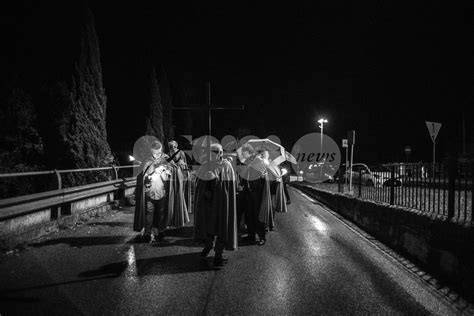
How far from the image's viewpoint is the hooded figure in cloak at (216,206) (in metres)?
5.12

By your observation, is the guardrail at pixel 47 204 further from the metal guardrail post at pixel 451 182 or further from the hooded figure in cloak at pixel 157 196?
the metal guardrail post at pixel 451 182

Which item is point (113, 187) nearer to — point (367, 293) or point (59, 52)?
point (59, 52)

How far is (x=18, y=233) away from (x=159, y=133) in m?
16.2

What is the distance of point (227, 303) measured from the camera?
3688 mm

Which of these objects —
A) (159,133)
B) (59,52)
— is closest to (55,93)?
(59,52)

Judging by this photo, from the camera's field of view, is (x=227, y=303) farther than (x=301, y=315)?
Yes

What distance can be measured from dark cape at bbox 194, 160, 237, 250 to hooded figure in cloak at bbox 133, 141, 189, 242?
166 centimetres

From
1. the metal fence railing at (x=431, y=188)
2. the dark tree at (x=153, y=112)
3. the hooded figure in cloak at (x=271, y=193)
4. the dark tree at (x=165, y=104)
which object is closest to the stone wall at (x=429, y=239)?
the metal fence railing at (x=431, y=188)

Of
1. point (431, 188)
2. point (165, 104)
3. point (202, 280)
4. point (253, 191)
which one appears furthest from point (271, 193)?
point (165, 104)

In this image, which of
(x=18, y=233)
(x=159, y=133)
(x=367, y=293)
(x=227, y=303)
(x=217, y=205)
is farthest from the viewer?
(x=159, y=133)

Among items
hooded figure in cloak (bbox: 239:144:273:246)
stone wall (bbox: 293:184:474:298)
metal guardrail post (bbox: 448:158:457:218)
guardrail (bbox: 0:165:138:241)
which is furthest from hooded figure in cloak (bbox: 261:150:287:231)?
guardrail (bbox: 0:165:138:241)

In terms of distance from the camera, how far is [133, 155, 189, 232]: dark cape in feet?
21.3

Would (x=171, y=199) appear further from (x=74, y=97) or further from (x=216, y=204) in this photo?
(x=74, y=97)

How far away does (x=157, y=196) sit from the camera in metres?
6.60
